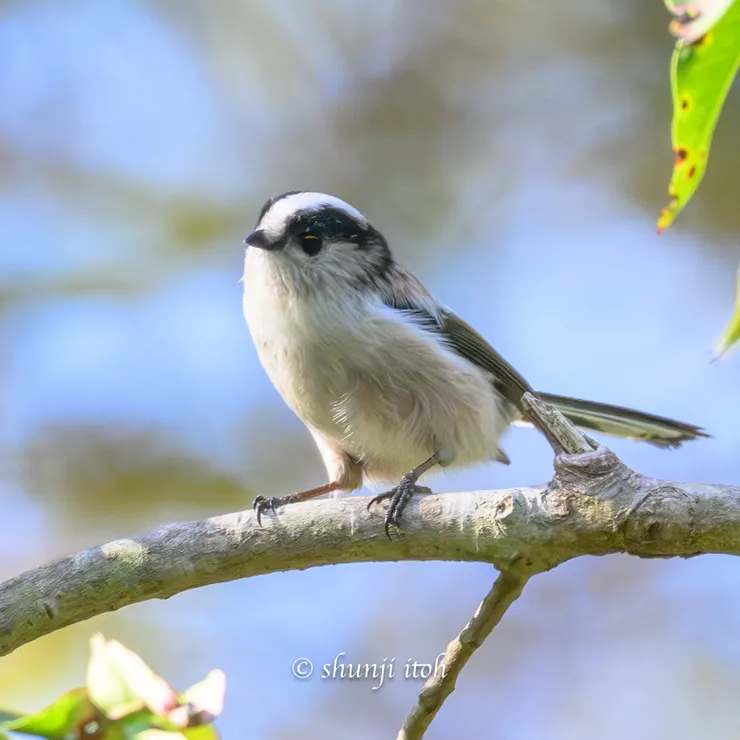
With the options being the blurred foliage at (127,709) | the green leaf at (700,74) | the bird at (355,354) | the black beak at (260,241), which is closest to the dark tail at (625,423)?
the bird at (355,354)

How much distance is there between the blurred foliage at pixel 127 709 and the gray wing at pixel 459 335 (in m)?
1.31

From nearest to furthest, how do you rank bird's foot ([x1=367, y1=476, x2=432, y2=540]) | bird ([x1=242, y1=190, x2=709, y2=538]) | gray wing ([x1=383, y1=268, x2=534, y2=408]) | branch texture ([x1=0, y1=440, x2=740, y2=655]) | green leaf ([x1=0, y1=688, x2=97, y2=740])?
green leaf ([x1=0, y1=688, x2=97, y2=740]) < branch texture ([x1=0, y1=440, x2=740, y2=655]) < bird's foot ([x1=367, y1=476, x2=432, y2=540]) < bird ([x1=242, y1=190, x2=709, y2=538]) < gray wing ([x1=383, y1=268, x2=534, y2=408])

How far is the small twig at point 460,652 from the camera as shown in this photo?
1361 mm

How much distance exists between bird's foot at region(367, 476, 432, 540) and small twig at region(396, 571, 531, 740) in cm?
19

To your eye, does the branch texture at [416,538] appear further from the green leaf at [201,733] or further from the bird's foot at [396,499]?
the green leaf at [201,733]

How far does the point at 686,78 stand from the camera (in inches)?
23.0

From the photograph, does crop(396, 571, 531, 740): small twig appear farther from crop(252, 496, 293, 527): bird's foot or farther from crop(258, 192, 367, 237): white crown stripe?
crop(258, 192, 367, 237): white crown stripe

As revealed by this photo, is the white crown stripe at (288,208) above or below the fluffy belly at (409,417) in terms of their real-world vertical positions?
above

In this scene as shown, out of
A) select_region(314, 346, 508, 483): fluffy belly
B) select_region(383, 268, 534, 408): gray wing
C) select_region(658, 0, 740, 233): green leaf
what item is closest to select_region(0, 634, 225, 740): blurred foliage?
select_region(658, 0, 740, 233): green leaf

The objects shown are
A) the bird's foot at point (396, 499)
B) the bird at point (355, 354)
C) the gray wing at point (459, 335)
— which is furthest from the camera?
the gray wing at point (459, 335)

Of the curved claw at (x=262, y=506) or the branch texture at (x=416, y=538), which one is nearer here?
the branch texture at (x=416, y=538)

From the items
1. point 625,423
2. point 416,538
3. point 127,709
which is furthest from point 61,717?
point 625,423

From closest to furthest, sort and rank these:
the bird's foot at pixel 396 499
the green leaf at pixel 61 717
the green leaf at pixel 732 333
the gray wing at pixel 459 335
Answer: the green leaf at pixel 732 333
the green leaf at pixel 61 717
the bird's foot at pixel 396 499
the gray wing at pixel 459 335

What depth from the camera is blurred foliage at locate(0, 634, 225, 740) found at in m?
0.92
